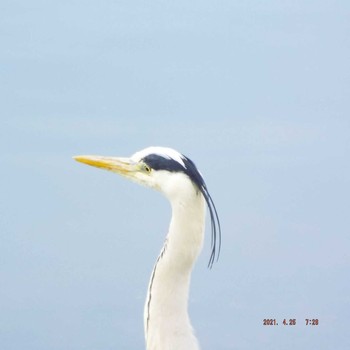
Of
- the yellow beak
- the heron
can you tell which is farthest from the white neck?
the yellow beak

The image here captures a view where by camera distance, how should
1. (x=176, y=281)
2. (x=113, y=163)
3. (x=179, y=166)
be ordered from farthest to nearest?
1. (x=113, y=163)
2. (x=176, y=281)
3. (x=179, y=166)

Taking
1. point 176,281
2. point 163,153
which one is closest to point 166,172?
point 163,153

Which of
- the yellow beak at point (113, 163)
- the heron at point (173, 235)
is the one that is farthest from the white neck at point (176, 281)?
the yellow beak at point (113, 163)

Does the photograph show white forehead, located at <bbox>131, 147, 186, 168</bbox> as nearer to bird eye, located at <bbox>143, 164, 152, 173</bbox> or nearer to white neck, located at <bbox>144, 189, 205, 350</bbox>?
bird eye, located at <bbox>143, 164, 152, 173</bbox>

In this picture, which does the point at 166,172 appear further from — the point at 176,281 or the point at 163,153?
the point at 176,281

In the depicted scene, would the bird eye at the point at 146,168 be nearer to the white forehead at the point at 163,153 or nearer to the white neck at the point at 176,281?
the white forehead at the point at 163,153

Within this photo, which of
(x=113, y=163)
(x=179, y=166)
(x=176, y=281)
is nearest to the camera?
(x=179, y=166)

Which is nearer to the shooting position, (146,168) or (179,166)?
(179,166)

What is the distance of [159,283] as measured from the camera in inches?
233

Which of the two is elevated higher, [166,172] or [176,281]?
[166,172]

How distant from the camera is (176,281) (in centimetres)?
591

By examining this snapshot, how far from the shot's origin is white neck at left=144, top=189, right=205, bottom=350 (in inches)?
224

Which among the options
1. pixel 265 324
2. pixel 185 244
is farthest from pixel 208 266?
pixel 265 324

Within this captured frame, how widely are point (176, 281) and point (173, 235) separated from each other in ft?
0.97
